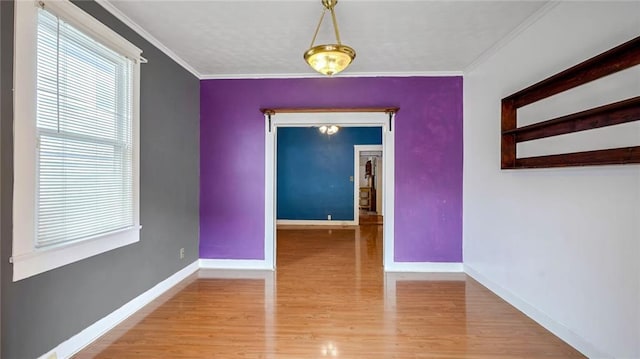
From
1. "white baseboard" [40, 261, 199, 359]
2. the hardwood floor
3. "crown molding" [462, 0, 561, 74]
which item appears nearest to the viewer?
"white baseboard" [40, 261, 199, 359]

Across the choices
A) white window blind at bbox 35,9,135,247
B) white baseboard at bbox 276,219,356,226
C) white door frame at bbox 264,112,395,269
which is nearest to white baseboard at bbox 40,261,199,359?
white window blind at bbox 35,9,135,247

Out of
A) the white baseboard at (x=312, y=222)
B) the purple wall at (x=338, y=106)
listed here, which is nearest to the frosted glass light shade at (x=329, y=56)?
the purple wall at (x=338, y=106)

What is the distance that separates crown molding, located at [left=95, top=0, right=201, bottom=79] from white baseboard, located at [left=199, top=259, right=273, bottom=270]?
250 cm

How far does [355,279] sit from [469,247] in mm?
1483

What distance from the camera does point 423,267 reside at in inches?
159

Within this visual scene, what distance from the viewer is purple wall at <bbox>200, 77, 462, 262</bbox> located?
13.2 feet

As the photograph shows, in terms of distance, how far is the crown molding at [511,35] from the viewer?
2.42 meters

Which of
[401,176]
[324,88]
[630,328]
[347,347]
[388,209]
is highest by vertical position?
[324,88]

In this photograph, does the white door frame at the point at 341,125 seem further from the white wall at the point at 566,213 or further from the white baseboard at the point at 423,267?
the white wall at the point at 566,213

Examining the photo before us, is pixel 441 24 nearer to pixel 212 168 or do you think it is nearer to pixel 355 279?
pixel 355 279

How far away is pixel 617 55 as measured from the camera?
70.1 inches

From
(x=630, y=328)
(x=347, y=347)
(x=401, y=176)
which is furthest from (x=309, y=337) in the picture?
(x=401, y=176)

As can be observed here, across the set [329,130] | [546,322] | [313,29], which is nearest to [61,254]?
[313,29]

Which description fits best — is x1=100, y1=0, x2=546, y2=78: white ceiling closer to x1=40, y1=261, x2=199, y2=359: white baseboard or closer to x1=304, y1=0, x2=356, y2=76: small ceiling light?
x1=304, y1=0, x2=356, y2=76: small ceiling light
